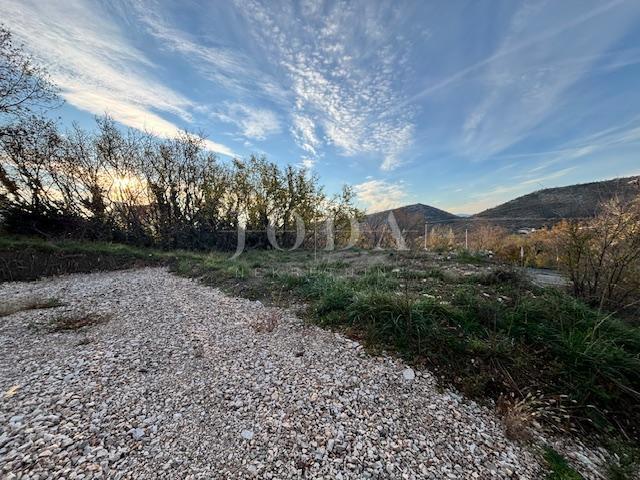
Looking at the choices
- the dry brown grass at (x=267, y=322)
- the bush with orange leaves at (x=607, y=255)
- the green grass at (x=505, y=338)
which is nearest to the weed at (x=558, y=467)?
the green grass at (x=505, y=338)

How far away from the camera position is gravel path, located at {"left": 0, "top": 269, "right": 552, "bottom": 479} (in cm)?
147

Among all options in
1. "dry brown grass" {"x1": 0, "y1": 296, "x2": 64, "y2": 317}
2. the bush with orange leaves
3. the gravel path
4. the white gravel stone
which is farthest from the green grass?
"dry brown grass" {"x1": 0, "y1": 296, "x2": 64, "y2": 317}

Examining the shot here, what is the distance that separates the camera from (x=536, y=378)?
A: 2.16 meters

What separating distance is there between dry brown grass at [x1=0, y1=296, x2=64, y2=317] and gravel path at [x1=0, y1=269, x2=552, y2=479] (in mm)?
1023

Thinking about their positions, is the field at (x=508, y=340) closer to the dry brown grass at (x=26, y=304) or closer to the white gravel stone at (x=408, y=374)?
the white gravel stone at (x=408, y=374)

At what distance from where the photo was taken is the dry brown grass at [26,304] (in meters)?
3.84

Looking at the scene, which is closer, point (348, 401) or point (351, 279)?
point (348, 401)

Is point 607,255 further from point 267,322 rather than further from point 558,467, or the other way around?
point 267,322

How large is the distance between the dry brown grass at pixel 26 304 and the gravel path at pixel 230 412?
102cm

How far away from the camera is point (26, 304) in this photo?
13.3ft

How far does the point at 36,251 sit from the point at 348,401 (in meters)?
9.46

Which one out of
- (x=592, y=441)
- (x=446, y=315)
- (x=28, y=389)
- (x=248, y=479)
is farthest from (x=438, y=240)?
(x=28, y=389)

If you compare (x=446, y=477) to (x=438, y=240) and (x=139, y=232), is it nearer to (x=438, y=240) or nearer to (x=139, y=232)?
(x=438, y=240)

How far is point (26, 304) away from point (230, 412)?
4.82m
